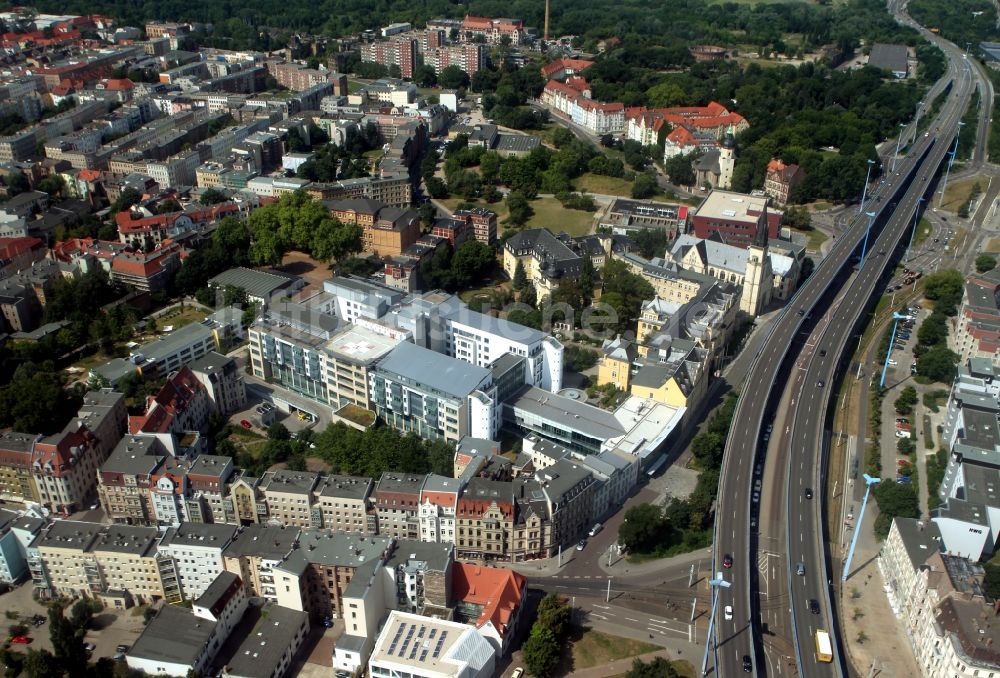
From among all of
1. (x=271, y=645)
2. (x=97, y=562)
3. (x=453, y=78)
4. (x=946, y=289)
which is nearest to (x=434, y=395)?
(x=271, y=645)

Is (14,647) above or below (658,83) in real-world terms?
below

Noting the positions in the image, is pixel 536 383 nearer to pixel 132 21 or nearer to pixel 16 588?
pixel 16 588

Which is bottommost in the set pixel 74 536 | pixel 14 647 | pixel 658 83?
pixel 14 647

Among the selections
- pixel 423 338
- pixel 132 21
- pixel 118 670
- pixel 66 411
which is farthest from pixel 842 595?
pixel 132 21

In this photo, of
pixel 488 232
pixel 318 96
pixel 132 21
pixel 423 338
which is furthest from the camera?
pixel 132 21

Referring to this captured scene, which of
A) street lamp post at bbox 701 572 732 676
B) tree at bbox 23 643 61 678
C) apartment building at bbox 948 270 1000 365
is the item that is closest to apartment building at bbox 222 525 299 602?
tree at bbox 23 643 61 678

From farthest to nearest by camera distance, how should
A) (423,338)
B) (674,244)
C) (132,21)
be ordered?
(132,21) → (674,244) → (423,338)
